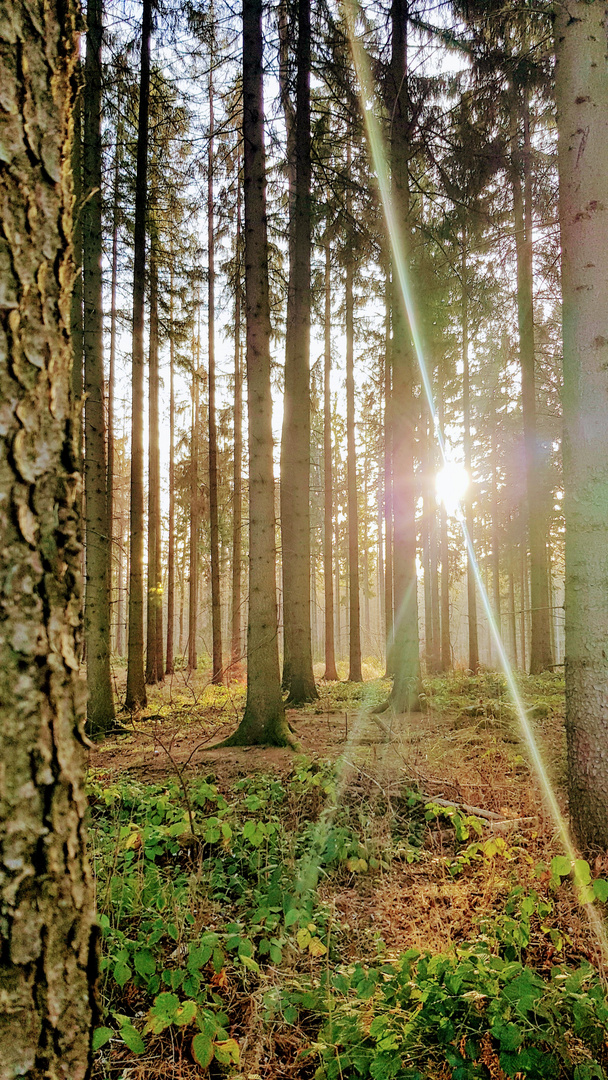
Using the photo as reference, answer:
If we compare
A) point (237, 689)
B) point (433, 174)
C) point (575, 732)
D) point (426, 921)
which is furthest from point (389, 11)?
point (237, 689)

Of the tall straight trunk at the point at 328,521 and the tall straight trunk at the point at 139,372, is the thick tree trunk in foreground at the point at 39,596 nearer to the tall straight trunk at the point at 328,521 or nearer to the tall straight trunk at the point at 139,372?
the tall straight trunk at the point at 139,372

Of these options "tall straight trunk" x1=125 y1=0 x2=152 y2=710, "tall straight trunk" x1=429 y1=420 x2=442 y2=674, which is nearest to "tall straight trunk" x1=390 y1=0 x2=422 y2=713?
"tall straight trunk" x1=125 y1=0 x2=152 y2=710

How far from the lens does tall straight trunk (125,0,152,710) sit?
866 cm

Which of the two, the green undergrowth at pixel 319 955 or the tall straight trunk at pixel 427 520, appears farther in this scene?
the tall straight trunk at pixel 427 520

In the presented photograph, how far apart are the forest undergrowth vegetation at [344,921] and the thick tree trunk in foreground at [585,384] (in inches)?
32.7

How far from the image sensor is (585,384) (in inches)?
145

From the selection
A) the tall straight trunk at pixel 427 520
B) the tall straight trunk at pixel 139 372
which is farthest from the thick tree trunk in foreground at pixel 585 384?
the tall straight trunk at pixel 427 520

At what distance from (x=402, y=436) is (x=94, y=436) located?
176 inches

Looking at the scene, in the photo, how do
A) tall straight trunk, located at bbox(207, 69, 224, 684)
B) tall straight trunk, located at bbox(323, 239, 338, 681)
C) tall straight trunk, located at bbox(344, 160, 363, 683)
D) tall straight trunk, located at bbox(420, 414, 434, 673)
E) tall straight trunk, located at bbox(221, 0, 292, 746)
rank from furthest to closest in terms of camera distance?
tall straight trunk, located at bbox(420, 414, 434, 673) → tall straight trunk, located at bbox(323, 239, 338, 681) → tall straight trunk, located at bbox(344, 160, 363, 683) → tall straight trunk, located at bbox(207, 69, 224, 684) → tall straight trunk, located at bbox(221, 0, 292, 746)

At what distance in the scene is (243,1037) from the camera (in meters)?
2.23

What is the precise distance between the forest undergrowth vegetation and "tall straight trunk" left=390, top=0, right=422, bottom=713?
6.55 feet

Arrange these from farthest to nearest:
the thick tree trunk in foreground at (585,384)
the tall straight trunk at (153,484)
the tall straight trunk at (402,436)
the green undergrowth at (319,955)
→ 1. the tall straight trunk at (153,484)
2. the tall straight trunk at (402,436)
3. the thick tree trunk in foreground at (585,384)
4. the green undergrowth at (319,955)

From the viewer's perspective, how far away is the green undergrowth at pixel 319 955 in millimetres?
1905

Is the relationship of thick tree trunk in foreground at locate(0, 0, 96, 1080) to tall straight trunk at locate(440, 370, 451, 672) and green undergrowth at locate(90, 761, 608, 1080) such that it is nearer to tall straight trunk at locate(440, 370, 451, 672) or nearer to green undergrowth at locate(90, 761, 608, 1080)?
green undergrowth at locate(90, 761, 608, 1080)
